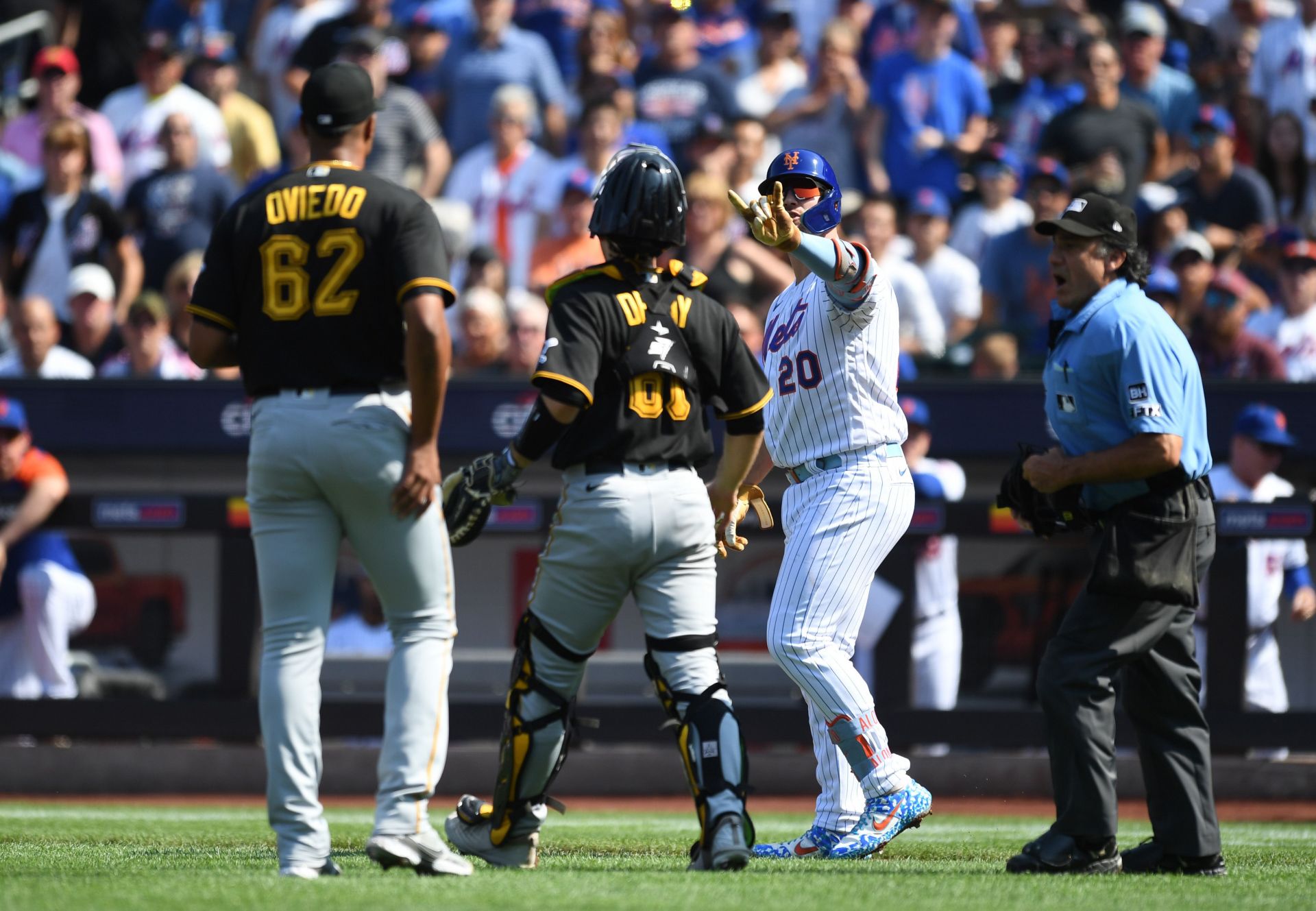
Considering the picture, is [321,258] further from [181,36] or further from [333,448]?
[181,36]

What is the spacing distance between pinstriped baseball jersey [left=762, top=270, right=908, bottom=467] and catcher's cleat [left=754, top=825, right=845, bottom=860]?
1.17 meters

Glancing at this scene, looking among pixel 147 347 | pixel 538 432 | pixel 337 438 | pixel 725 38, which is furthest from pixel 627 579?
pixel 725 38

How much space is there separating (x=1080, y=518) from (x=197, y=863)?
2.79m

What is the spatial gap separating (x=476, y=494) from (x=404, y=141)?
24.9 ft

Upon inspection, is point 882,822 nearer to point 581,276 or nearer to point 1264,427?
point 581,276

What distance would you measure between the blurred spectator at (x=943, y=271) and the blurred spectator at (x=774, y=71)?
2.06 metres

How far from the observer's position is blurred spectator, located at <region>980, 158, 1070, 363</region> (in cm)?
1082

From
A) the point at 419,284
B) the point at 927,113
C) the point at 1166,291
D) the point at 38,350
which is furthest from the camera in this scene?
the point at 927,113

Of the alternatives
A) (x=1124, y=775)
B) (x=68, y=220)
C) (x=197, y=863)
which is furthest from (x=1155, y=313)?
(x=68, y=220)

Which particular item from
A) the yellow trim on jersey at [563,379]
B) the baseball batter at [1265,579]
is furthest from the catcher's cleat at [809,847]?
the baseball batter at [1265,579]

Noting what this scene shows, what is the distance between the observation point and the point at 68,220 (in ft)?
38.1

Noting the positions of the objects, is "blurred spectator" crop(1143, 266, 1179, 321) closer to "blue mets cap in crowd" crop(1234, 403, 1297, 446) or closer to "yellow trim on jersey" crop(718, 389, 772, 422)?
"blue mets cap in crowd" crop(1234, 403, 1297, 446)

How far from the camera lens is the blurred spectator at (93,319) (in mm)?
10750

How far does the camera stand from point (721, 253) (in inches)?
433
